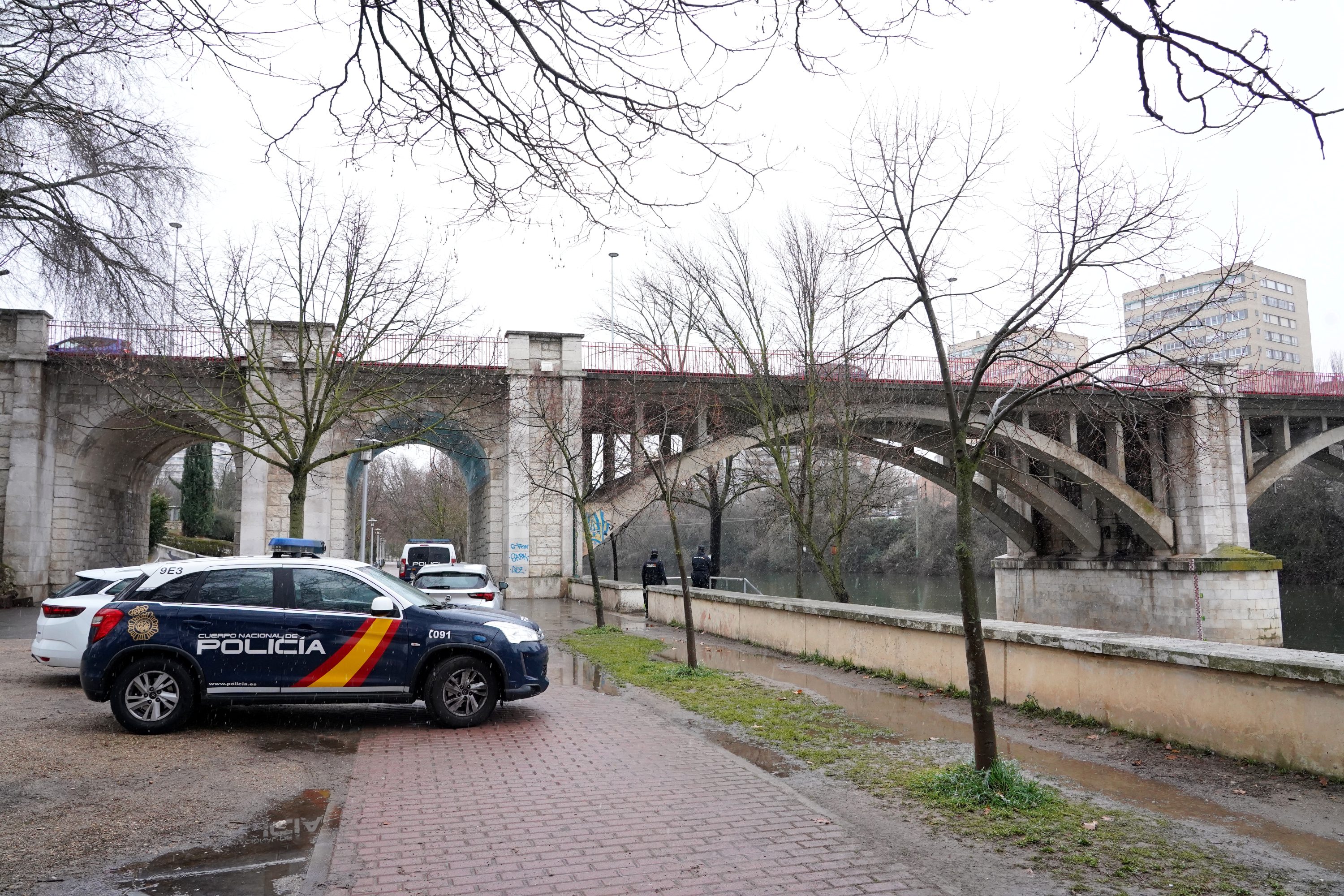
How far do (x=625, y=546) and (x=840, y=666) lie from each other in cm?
5874

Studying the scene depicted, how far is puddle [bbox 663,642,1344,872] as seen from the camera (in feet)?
15.4

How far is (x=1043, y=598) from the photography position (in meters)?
41.7

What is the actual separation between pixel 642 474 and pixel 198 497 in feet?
127

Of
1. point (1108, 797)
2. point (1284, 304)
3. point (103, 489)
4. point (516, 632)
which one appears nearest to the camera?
point (1108, 797)

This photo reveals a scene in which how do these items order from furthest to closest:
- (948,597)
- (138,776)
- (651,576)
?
(948,597) → (651,576) → (138,776)

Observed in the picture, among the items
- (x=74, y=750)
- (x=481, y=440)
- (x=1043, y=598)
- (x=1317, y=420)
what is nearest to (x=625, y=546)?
(x=1043, y=598)

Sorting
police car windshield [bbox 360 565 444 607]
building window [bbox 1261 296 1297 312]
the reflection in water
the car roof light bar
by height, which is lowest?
the reflection in water

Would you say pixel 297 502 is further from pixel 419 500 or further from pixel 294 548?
A: pixel 419 500

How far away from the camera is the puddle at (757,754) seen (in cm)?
646

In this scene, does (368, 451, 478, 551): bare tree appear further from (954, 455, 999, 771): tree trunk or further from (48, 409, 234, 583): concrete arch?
(954, 455, 999, 771): tree trunk

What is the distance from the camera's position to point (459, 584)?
15.5 meters

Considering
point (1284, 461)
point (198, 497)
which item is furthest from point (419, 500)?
point (1284, 461)

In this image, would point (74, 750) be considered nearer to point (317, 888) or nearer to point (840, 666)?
point (317, 888)

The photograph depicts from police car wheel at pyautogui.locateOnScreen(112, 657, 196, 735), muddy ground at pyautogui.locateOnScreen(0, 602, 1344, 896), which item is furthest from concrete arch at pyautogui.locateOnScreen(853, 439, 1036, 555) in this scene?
police car wheel at pyautogui.locateOnScreen(112, 657, 196, 735)
